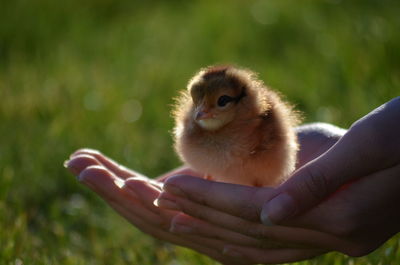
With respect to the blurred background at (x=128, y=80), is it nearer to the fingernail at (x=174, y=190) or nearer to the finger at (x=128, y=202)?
the finger at (x=128, y=202)

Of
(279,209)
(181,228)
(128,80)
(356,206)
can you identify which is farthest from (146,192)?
(128,80)

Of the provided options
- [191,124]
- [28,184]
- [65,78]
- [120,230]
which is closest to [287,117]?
[191,124]

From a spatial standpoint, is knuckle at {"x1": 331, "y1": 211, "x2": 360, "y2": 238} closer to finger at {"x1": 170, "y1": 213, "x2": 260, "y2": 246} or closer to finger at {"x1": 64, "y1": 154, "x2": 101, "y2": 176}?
finger at {"x1": 170, "y1": 213, "x2": 260, "y2": 246}

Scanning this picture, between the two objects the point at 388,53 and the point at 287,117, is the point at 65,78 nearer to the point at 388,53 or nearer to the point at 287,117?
the point at 388,53

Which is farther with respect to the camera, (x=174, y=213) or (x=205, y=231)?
(x=174, y=213)

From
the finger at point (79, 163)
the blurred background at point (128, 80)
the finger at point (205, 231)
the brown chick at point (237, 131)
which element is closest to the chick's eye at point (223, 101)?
the brown chick at point (237, 131)

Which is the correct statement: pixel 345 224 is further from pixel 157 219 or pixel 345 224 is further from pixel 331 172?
pixel 157 219
